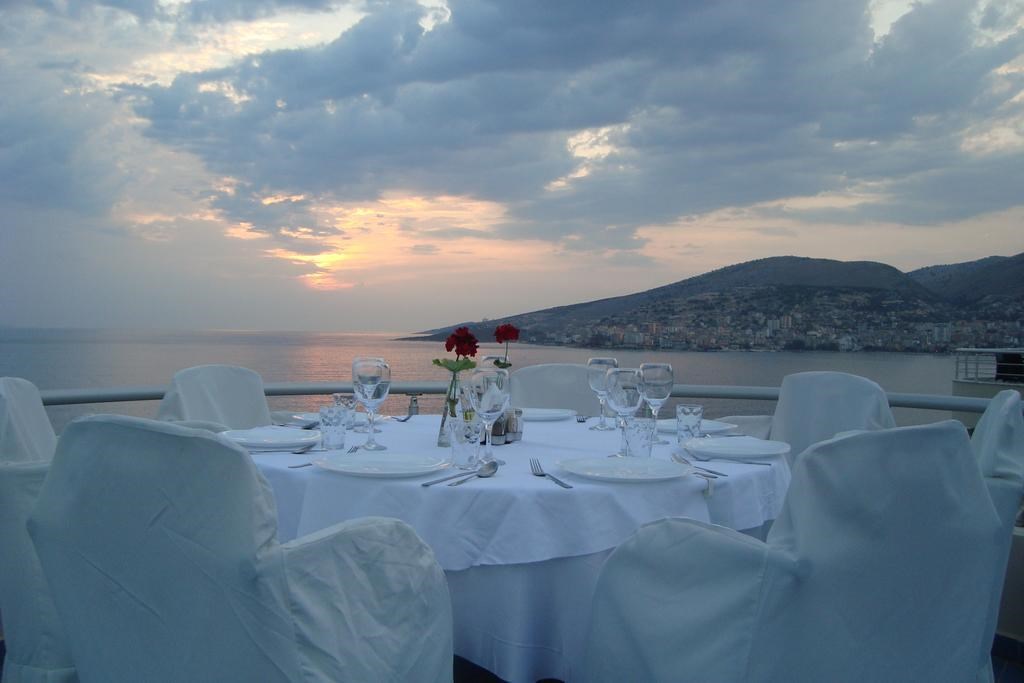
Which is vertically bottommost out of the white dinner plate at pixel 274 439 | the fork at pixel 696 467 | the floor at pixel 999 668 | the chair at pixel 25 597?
the floor at pixel 999 668

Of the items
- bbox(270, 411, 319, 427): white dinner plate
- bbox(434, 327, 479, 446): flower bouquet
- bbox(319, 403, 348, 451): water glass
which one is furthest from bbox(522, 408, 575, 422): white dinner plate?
bbox(319, 403, 348, 451): water glass

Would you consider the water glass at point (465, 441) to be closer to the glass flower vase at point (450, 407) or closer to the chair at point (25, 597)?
the glass flower vase at point (450, 407)

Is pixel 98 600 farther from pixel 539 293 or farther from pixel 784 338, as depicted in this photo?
pixel 539 293

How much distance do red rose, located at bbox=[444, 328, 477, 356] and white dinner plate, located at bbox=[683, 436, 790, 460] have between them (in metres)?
0.73

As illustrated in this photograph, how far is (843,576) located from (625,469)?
2.26 ft

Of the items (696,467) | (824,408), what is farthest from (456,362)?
(824,408)

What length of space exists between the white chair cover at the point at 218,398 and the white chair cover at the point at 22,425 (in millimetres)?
772

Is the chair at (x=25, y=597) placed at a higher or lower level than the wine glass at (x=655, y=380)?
lower

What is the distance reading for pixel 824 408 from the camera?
324cm

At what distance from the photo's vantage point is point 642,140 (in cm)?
738

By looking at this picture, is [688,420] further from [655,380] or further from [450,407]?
[450,407]

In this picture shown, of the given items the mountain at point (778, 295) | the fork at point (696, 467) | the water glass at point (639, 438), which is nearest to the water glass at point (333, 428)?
the water glass at point (639, 438)

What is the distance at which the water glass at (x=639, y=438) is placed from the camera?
2.10 m

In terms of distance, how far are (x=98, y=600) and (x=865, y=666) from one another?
130 cm
